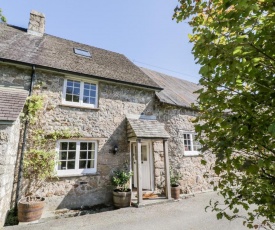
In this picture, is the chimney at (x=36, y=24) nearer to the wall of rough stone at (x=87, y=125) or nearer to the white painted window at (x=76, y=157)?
the wall of rough stone at (x=87, y=125)

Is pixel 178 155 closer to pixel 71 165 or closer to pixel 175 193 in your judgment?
pixel 175 193

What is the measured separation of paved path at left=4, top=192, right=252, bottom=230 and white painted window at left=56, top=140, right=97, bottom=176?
6.31 feet

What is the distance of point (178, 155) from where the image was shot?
10266 mm

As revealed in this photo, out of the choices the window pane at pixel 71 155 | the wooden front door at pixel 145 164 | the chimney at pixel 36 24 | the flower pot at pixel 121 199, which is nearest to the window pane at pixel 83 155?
the window pane at pixel 71 155

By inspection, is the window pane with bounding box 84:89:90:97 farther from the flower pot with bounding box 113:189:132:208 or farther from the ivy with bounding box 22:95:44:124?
the flower pot with bounding box 113:189:132:208

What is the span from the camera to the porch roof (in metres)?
8.55

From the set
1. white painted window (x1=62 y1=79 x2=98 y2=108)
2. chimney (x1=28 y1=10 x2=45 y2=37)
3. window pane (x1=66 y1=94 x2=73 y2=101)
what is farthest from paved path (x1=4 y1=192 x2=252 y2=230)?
chimney (x1=28 y1=10 x2=45 y2=37)

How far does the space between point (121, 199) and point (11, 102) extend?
570 centimetres

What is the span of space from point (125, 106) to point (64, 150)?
3733mm

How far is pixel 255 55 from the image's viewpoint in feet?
5.22

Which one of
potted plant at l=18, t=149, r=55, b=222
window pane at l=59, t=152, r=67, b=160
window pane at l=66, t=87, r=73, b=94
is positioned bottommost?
potted plant at l=18, t=149, r=55, b=222

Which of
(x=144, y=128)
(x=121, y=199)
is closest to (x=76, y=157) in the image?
(x=121, y=199)

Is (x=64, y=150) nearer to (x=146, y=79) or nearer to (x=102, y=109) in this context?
(x=102, y=109)

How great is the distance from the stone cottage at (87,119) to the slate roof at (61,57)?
0.05m
